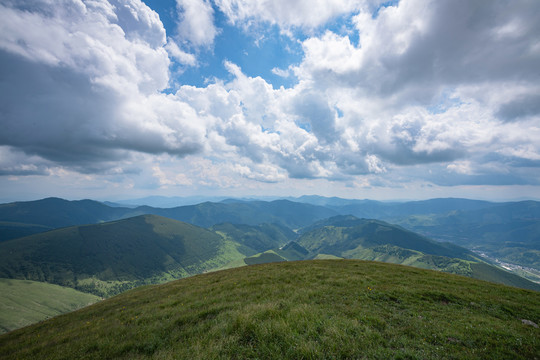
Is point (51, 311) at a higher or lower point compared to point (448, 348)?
lower

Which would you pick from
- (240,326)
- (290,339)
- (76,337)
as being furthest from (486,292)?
(76,337)

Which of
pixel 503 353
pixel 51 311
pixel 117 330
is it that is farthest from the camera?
pixel 51 311

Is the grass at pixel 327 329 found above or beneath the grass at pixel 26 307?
above

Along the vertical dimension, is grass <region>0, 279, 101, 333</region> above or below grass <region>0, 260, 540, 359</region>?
below

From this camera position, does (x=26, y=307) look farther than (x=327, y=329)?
Yes

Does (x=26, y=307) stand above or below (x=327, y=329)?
below

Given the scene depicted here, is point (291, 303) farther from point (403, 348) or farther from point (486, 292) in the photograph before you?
point (486, 292)

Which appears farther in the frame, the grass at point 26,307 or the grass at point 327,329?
the grass at point 26,307

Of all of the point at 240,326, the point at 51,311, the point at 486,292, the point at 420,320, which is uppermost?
the point at 240,326

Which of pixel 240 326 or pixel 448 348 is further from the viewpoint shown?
pixel 240 326

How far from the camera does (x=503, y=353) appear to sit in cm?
759

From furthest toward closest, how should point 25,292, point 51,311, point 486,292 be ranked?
1. point 25,292
2. point 51,311
3. point 486,292

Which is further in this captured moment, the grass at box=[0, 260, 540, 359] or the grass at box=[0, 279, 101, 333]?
the grass at box=[0, 279, 101, 333]

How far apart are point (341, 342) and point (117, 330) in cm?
1219
